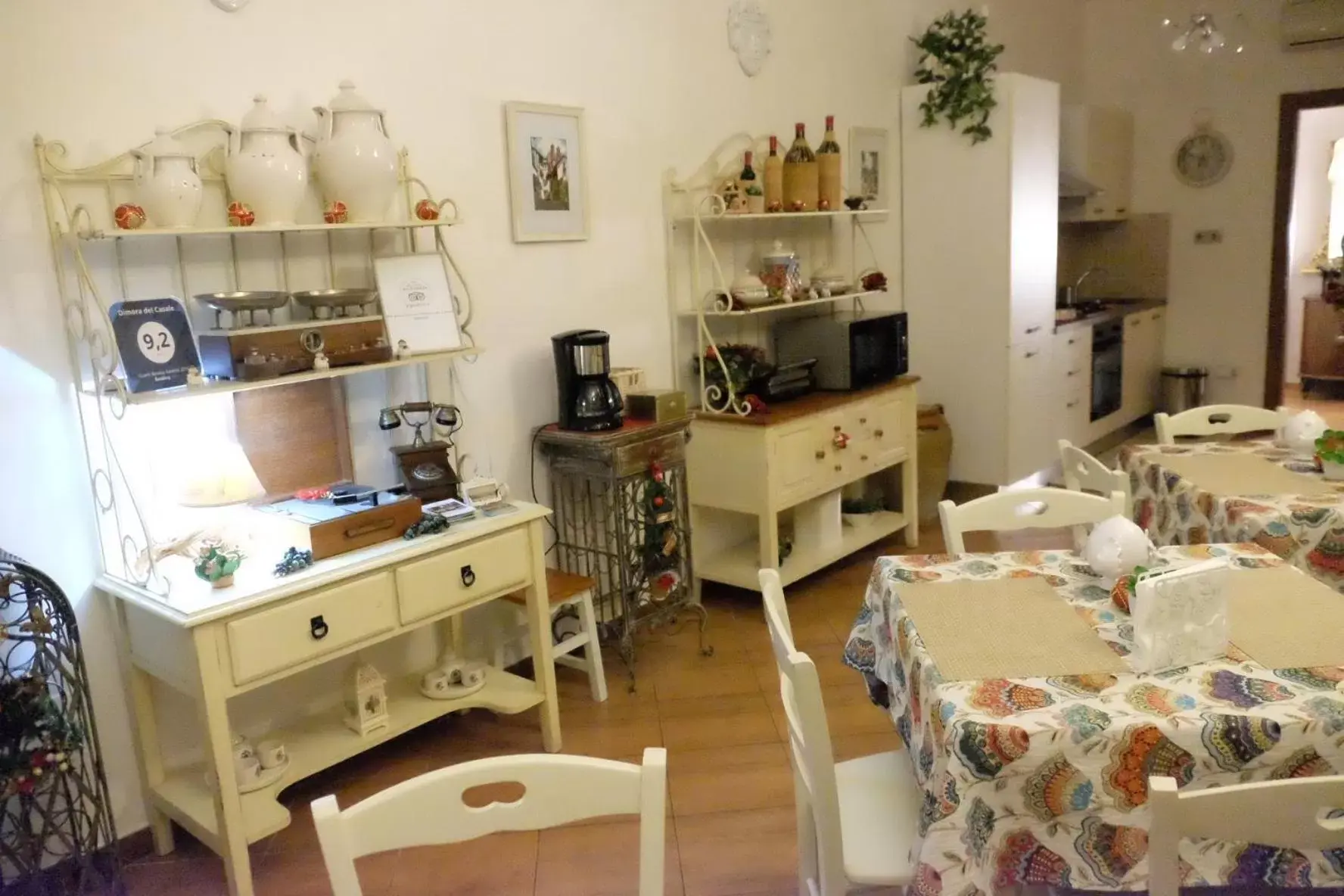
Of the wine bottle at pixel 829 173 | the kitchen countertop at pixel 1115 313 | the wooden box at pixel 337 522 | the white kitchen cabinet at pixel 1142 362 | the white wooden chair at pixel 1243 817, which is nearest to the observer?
the white wooden chair at pixel 1243 817

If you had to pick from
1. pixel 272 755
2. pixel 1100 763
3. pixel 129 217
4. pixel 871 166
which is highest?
pixel 871 166

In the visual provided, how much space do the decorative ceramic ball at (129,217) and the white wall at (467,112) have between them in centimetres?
21

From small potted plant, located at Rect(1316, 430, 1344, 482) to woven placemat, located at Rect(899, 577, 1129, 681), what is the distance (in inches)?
43.5

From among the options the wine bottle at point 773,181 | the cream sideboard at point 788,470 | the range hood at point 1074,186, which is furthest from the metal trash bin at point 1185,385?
the wine bottle at point 773,181

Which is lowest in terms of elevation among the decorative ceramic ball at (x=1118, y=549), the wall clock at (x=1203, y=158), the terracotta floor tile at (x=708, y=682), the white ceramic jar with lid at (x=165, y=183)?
the terracotta floor tile at (x=708, y=682)

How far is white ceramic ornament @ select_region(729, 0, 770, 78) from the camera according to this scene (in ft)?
13.0

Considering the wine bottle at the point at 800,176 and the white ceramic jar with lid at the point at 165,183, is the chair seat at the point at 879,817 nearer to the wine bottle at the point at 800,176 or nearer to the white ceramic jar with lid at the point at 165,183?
the white ceramic jar with lid at the point at 165,183

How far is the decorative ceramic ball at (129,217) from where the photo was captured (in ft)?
7.09

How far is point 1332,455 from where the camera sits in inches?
100

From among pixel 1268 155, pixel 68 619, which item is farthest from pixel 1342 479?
pixel 1268 155

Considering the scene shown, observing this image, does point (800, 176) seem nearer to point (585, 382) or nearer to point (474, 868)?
point (585, 382)

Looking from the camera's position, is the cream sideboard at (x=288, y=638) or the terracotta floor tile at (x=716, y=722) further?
the terracotta floor tile at (x=716, y=722)

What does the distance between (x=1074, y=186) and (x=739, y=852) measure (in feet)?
15.8

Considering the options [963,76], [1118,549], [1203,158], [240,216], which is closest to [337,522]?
[240,216]
